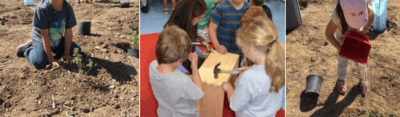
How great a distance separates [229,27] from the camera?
8.30 ft

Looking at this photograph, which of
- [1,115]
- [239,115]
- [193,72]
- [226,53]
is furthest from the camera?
[1,115]

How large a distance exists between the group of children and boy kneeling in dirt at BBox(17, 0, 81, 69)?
2241 millimetres

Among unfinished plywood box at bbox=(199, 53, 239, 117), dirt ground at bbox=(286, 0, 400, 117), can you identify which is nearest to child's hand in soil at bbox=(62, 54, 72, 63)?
dirt ground at bbox=(286, 0, 400, 117)

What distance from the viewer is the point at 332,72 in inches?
183

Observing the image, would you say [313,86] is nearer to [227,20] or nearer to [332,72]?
[332,72]

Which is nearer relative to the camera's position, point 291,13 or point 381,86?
point 381,86

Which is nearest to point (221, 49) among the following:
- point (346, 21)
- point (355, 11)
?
point (355, 11)

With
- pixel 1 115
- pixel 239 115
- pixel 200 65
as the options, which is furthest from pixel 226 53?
pixel 1 115

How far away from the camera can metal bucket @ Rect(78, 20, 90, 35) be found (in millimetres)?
5336

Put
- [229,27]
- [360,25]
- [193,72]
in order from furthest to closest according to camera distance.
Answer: [360,25] < [229,27] < [193,72]

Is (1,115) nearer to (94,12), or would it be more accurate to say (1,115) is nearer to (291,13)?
(94,12)

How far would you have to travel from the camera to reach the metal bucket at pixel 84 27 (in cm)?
534

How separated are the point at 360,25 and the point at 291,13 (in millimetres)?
2497

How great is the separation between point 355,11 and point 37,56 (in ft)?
10.9
